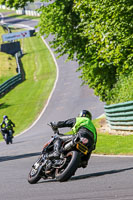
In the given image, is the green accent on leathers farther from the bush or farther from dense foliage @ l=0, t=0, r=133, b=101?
the bush

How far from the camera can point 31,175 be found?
29.9 feet

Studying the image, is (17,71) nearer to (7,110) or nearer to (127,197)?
(7,110)

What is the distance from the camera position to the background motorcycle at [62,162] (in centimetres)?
808

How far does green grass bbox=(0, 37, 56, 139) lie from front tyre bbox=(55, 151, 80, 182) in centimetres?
2135

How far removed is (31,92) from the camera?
4319 centimetres

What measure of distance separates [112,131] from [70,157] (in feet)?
37.0

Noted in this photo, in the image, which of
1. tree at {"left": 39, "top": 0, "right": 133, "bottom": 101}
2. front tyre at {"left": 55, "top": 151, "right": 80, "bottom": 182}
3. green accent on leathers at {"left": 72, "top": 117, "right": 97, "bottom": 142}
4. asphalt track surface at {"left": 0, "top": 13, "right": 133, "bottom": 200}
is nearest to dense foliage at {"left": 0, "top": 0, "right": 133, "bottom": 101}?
tree at {"left": 39, "top": 0, "right": 133, "bottom": 101}

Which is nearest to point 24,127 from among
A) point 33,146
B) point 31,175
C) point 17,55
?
point 33,146

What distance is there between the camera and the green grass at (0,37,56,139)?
34.6 m

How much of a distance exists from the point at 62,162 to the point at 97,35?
12.4 metres

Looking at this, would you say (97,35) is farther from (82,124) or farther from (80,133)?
(80,133)

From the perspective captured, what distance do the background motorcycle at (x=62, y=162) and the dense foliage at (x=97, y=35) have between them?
1048 cm

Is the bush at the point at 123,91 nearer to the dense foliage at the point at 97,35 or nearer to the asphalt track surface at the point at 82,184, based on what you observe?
the dense foliage at the point at 97,35

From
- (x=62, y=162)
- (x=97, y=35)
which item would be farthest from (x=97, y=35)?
(x=62, y=162)
